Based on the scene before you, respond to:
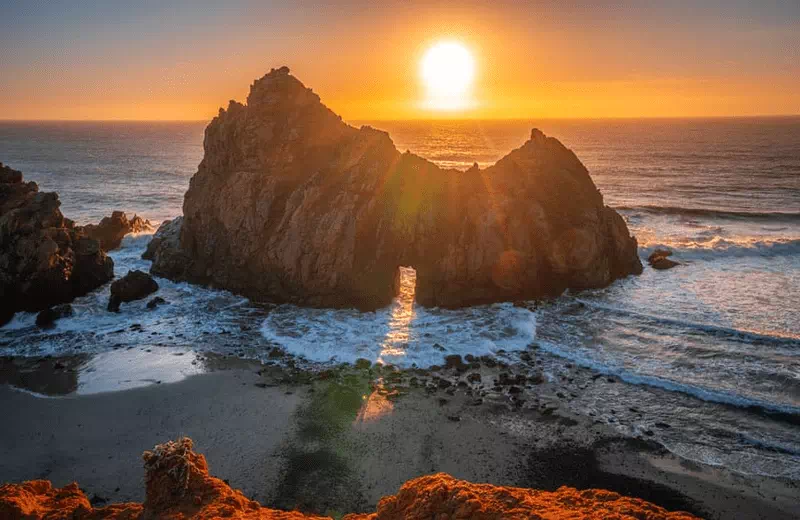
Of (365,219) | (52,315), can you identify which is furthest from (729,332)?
(52,315)

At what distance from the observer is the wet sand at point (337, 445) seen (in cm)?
1441

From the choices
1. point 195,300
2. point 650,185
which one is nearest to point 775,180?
point 650,185

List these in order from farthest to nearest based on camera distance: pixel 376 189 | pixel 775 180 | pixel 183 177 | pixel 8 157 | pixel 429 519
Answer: pixel 8 157 < pixel 183 177 < pixel 775 180 < pixel 376 189 < pixel 429 519

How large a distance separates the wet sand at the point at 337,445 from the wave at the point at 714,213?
145ft

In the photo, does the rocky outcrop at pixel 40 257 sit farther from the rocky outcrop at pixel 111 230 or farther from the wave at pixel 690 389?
the wave at pixel 690 389

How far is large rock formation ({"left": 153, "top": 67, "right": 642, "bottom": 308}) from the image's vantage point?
94.6ft

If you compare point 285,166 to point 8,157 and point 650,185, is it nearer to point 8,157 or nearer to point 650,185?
point 650,185

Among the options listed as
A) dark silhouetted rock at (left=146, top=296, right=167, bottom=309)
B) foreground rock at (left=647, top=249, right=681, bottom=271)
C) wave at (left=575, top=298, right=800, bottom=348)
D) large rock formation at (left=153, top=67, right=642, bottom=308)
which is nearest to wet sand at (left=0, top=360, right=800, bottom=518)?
dark silhouetted rock at (left=146, top=296, right=167, bottom=309)

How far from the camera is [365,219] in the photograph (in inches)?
1147

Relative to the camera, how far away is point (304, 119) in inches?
1291

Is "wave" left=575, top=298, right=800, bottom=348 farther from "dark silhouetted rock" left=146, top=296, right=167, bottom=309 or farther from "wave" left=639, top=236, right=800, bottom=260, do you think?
"dark silhouetted rock" left=146, top=296, right=167, bottom=309

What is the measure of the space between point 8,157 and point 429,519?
143925 millimetres

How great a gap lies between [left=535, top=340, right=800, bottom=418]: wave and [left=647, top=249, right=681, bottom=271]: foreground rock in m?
16.4

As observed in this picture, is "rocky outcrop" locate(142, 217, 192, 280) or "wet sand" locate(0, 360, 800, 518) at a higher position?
"rocky outcrop" locate(142, 217, 192, 280)
